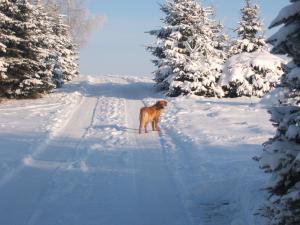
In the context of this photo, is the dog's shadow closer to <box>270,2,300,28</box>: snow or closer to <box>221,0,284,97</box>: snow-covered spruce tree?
<box>270,2,300,28</box>: snow

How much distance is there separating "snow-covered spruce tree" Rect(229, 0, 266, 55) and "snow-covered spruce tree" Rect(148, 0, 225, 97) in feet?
6.87

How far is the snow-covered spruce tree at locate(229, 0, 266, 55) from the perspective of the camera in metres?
29.1

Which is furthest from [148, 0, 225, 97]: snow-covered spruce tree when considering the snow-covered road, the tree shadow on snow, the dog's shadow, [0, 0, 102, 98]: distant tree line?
the snow-covered road

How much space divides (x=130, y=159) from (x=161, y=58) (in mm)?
19542

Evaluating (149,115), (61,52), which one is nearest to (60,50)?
(61,52)

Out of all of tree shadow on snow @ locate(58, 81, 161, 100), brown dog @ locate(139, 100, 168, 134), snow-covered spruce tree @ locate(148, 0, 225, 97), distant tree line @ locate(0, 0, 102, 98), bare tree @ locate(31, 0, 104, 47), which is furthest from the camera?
bare tree @ locate(31, 0, 104, 47)

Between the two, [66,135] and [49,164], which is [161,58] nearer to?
[66,135]

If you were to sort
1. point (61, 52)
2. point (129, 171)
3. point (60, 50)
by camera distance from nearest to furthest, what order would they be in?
point (129, 171)
point (60, 50)
point (61, 52)

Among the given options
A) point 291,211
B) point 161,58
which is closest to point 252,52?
point 161,58

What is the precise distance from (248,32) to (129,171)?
22.4 meters

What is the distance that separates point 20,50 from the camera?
A: 2356cm

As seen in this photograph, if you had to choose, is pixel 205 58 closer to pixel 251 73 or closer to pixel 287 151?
pixel 251 73

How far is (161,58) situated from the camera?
2928 cm

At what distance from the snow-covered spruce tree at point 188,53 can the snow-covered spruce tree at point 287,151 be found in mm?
20626
